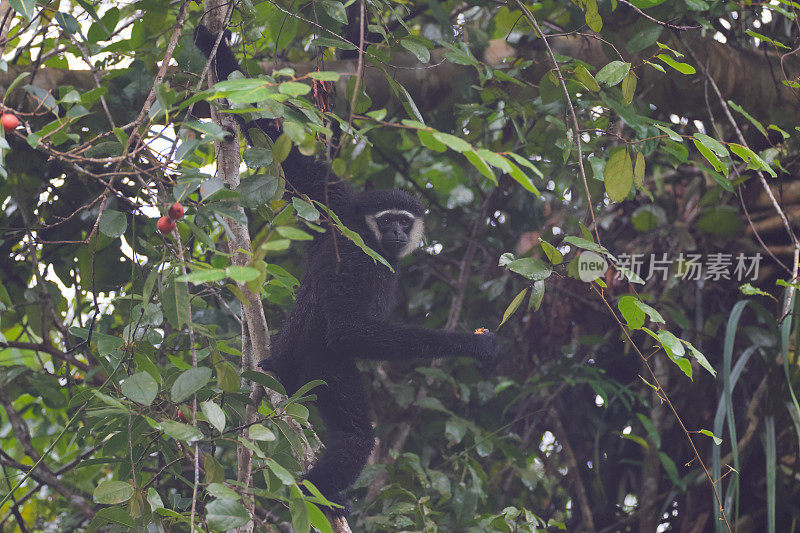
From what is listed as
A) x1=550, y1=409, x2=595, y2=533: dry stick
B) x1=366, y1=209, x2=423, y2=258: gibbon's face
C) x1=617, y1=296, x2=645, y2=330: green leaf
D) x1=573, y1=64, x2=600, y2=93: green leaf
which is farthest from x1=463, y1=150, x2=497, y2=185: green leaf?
x1=550, y1=409, x2=595, y2=533: dry stick

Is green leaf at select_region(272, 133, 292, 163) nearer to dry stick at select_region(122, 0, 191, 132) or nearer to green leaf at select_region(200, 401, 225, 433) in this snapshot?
dry stick at select_region(122, 0, 191, 132)

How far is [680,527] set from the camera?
3.13 meters

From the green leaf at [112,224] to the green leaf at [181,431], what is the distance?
43 cm

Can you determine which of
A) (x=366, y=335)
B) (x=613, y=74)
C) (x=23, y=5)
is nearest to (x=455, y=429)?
(x=366, y=335)

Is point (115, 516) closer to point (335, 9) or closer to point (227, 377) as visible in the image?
point (227, 377)

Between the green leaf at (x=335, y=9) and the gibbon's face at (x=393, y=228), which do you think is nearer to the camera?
the green leaf at (x=335, y=9)

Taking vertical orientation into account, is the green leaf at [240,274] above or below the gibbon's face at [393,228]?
above

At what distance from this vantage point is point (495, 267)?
11.4ft

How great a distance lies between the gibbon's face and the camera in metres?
2.60

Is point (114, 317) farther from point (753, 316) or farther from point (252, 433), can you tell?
point (753, 316)

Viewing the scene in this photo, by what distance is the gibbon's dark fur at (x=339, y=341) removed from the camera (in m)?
2.35

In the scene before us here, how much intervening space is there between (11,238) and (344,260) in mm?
1227

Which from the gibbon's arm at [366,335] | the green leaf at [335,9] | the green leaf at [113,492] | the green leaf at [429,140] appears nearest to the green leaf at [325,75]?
the green leaf at [429,140]

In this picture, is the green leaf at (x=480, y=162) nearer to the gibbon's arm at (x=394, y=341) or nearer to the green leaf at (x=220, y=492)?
the green leaf at (x=220, y=492)
